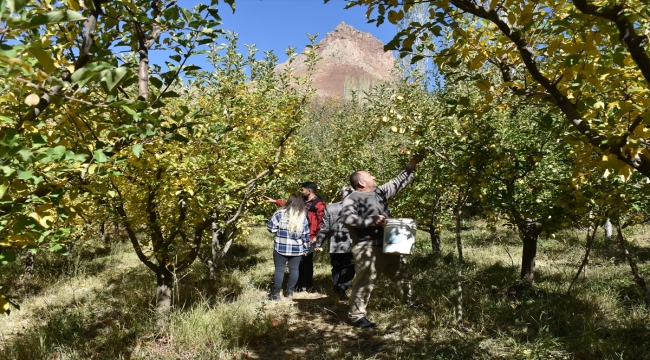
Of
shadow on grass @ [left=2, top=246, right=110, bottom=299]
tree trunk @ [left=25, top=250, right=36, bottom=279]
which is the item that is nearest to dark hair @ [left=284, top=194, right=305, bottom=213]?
shadow on grass @ [left=2, top=246, right=110, bottom=299]

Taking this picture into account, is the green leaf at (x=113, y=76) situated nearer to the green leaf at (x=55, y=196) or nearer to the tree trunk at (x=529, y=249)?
the green leaf at (x=55, y=196)

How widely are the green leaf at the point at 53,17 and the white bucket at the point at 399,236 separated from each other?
9.47 feet

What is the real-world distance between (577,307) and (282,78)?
16.8ft

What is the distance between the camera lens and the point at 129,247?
10.5m

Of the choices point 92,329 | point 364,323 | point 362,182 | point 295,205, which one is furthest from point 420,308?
point 92,329

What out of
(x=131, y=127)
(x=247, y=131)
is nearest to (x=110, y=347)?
(x=247, y=131)

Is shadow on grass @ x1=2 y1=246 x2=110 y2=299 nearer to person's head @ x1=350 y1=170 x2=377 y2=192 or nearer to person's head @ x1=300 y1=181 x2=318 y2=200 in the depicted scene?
person's head @ x1=300 y1=181 x2=318 y2=200

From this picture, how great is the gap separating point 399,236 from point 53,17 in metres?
2.96

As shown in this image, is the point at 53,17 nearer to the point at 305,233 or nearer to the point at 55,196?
the point at 55,196

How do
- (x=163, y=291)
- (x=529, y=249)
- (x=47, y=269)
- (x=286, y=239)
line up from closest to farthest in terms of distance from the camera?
(x=163, y=291)
(x=529, y=249)
(x=286, y=239)
(x=47, y=269)

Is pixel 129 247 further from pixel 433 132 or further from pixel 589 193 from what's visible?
pixel 589 193

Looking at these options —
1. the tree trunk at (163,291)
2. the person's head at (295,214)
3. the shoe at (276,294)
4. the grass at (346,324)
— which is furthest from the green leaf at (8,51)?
the shoe at (276,294)

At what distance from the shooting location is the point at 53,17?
901mm

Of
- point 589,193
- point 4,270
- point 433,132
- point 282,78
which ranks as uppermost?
point 282,78
